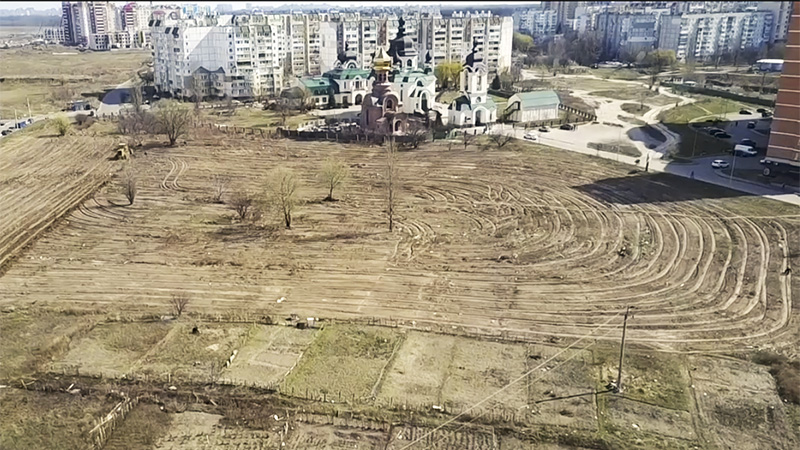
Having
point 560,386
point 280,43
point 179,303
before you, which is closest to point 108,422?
point 179,303

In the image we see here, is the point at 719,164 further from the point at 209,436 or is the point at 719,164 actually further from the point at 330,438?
the point at 209,436

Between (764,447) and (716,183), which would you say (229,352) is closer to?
(764,447)

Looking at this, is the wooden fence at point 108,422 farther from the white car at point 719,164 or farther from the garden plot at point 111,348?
the white car at point 719,164

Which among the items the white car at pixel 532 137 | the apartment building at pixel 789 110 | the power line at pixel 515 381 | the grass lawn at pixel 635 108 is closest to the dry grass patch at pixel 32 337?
the power line at pixel 515 381

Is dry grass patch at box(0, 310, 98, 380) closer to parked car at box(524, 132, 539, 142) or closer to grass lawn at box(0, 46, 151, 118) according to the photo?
parked car at box(524, 132, 539, 142)

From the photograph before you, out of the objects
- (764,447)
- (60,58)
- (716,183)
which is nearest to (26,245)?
(764,447)
